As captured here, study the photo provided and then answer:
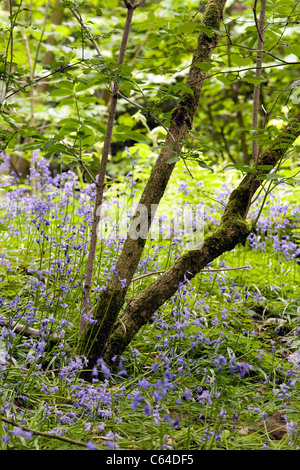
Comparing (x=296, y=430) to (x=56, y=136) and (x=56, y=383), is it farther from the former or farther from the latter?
(x=56, y=136)

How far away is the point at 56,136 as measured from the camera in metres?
1.99

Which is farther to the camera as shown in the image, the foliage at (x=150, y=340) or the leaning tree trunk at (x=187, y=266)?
the leaning tree trunk at (x=187, y=266)

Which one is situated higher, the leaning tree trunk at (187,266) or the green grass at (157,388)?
the leaning tree trunk at (187,266)

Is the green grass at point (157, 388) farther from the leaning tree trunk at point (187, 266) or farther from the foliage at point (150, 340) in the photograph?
the leaning tree trunk at point (187, 266)

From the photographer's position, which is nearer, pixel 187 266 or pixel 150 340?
pixel 187 266

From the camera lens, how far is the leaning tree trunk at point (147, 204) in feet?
7.44

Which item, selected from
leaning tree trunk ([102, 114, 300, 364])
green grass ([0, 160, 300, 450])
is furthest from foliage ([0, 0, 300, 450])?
leaning tree trunk ([102, 114, 300, 364])

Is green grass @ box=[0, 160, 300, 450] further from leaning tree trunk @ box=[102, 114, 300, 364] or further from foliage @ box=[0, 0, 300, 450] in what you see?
leaning tree trunk @ box=[102, 114, 300, 364]

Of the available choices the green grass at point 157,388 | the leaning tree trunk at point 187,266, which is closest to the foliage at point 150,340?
the green grass at point 157,388

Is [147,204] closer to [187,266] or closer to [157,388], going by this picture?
[187,266]

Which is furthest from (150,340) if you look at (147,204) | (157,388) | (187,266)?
(157,388)

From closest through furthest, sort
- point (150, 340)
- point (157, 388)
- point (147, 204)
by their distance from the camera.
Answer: point (157, 388) < point (147, 204) < point (150, 340)

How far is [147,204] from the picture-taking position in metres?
2.36
